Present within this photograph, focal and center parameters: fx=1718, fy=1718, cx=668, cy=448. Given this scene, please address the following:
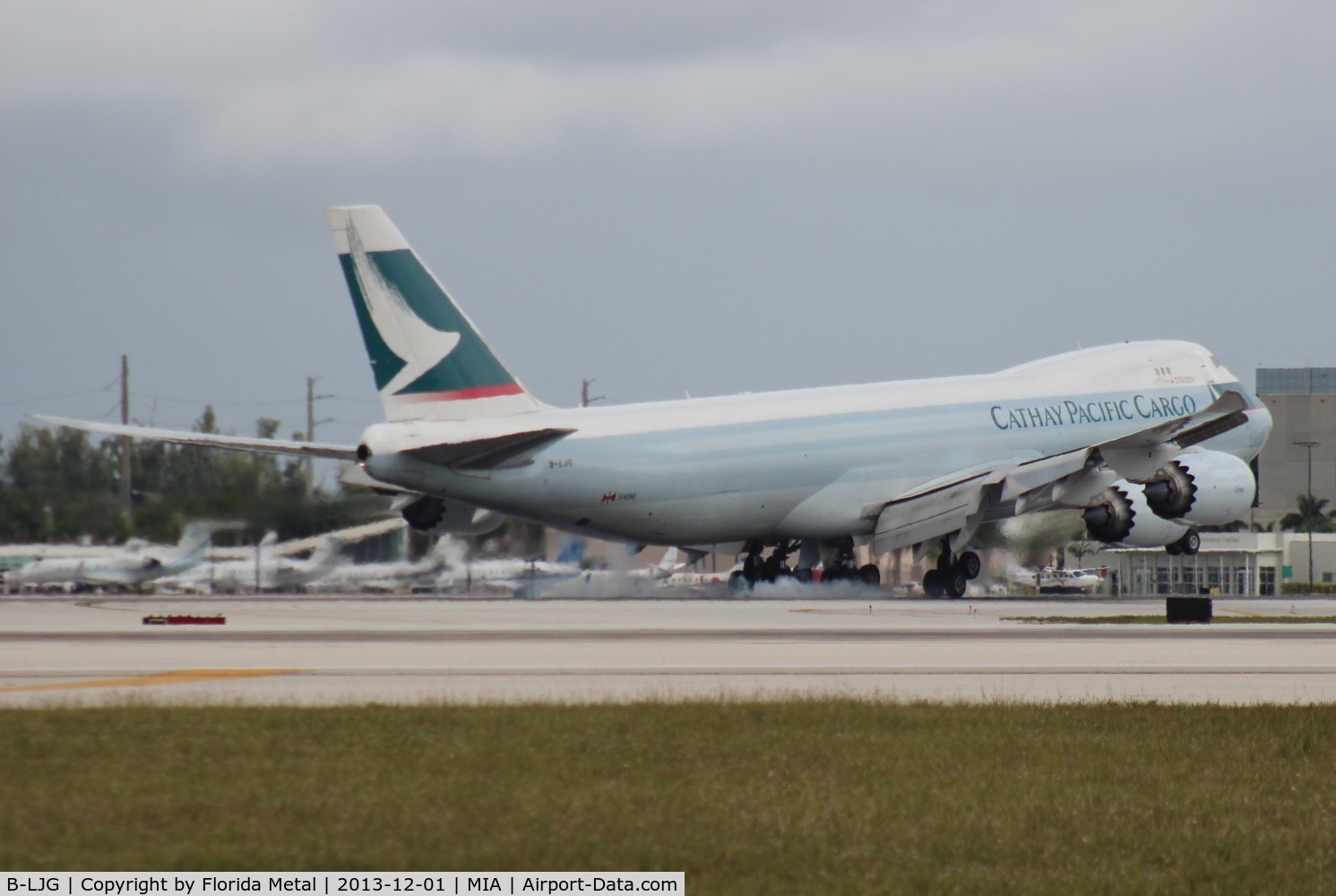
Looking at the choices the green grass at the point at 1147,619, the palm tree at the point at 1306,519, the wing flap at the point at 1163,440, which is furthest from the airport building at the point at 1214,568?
the green grass at the point at 1147,619

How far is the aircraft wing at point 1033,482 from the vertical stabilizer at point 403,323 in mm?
16895

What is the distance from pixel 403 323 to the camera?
4591cm

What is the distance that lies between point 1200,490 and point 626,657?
3430 centimetres

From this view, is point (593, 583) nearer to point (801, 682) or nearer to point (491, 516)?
point (491, 516)

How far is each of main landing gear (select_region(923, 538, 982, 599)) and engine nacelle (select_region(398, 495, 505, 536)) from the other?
571 inches

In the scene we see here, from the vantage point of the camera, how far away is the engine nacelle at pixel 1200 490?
Result: 56.4 meters

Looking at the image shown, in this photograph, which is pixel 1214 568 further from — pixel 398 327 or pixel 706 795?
pixel 706 795

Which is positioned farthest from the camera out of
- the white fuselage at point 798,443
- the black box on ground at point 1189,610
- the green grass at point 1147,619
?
the white fuselage at point 798,443

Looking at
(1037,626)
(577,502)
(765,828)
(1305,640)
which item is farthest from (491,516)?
(765,828)

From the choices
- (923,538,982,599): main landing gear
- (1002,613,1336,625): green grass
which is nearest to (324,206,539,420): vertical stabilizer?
(1002,613,1336,625): green grass

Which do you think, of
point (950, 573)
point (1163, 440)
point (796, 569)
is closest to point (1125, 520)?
point (1163, 440)

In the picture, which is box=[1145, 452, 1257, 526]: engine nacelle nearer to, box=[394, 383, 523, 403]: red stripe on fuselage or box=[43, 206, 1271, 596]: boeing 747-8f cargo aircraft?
box=[43, 206, 1271, 596]: boeing 747-8f cargo aircraft

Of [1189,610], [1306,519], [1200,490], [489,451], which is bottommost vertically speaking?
[1189,610]

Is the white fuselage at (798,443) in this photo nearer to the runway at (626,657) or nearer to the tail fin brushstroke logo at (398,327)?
the tail fin brushstroke logo at (398,327)
